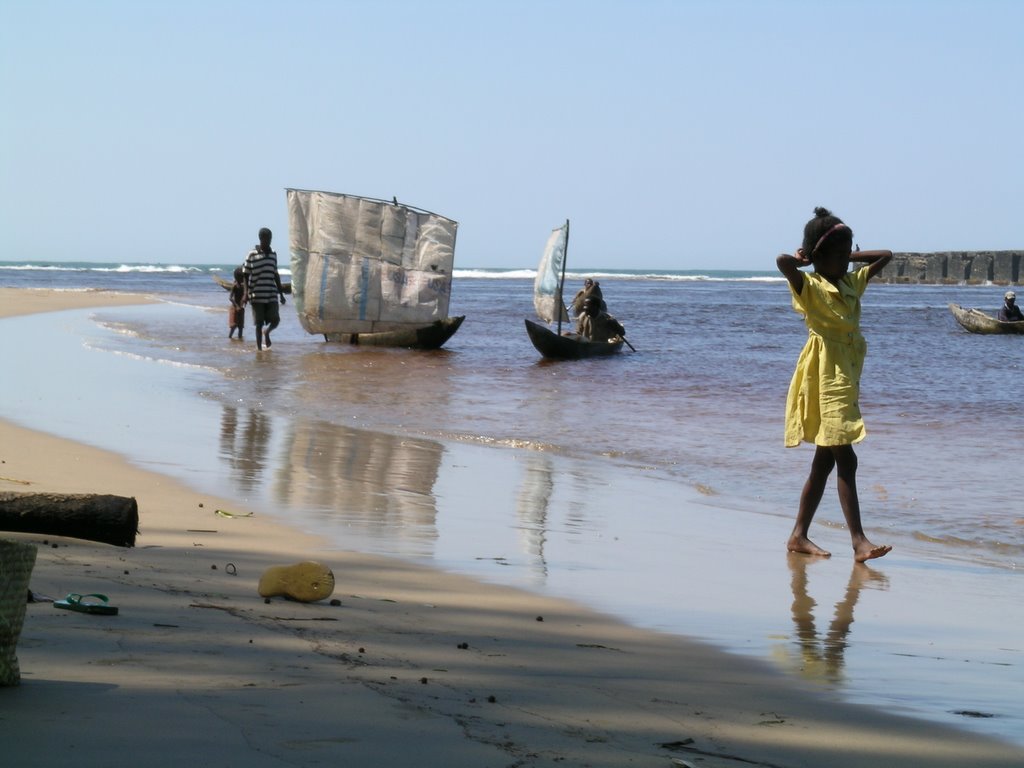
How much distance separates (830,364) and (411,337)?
680 inches

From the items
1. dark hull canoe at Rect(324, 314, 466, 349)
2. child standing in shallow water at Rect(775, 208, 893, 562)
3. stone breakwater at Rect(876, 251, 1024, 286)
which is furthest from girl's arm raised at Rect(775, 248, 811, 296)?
stone breakwater at Rect(876, 251, 1024, 286)

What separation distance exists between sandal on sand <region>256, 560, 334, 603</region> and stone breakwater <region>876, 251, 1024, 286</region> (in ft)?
301

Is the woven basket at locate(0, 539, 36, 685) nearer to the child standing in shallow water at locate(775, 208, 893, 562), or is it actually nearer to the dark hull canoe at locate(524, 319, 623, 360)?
the child standing in shallow water at locate(775, 208, 893, 562)

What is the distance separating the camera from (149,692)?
2.75 metres

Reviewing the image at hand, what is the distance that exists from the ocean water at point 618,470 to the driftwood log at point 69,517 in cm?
105

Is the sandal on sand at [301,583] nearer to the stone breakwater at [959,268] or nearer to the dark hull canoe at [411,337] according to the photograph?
the dark hull canoe at [411,337]

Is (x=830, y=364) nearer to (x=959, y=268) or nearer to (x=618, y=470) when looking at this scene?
(x=618, y=470)

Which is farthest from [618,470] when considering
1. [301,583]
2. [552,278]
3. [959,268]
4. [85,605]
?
[959,268]

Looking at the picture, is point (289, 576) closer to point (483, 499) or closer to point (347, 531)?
point (347, 531)

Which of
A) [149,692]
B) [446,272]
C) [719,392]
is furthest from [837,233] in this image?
[446,272]

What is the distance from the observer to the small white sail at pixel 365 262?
21969mm

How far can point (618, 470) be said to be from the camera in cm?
845

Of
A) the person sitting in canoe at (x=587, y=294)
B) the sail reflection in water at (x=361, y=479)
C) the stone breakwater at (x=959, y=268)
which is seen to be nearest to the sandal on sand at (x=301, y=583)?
the sail reflection in water at (x=361, y=479)

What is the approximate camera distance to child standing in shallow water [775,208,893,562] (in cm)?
520
